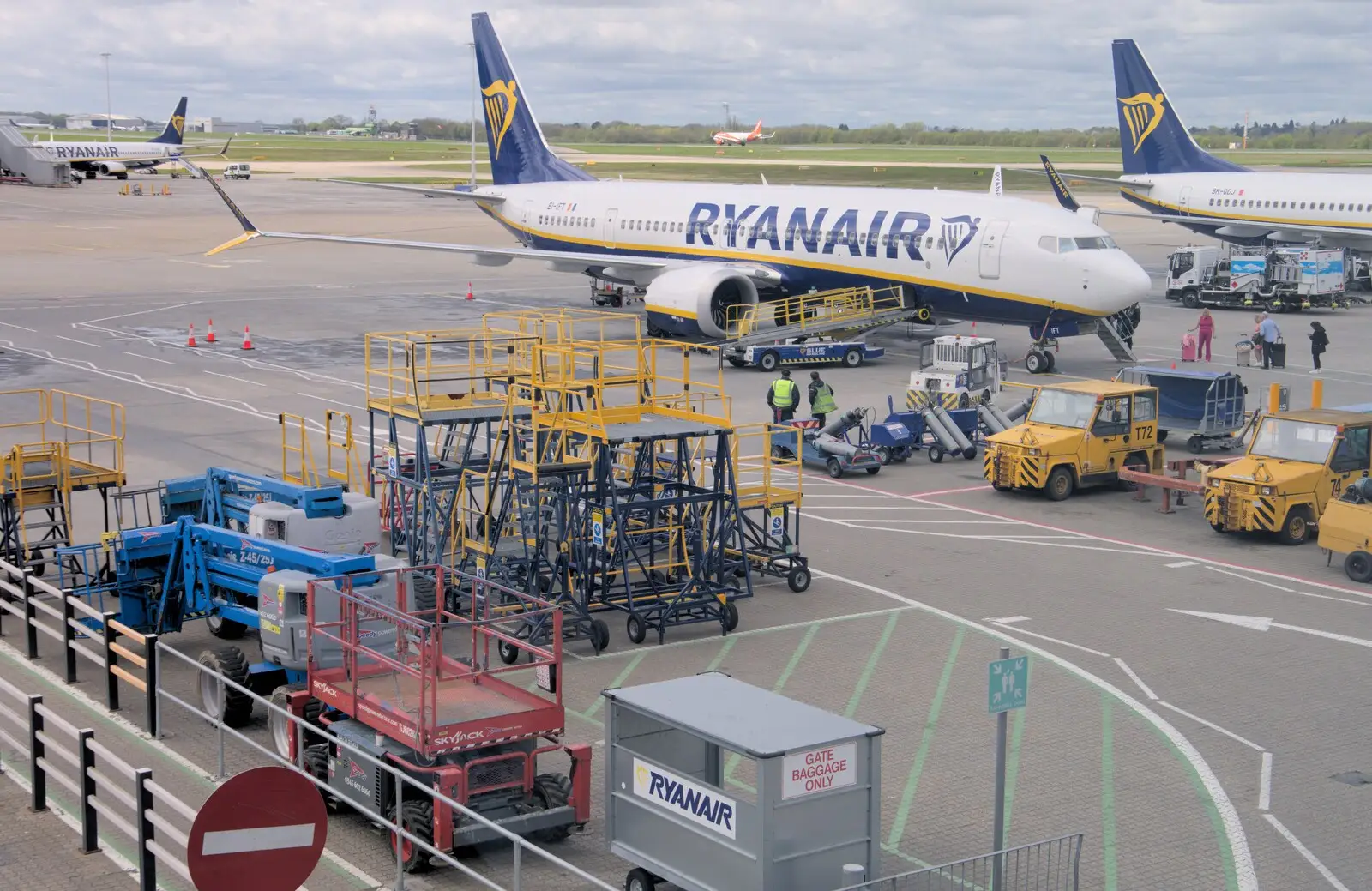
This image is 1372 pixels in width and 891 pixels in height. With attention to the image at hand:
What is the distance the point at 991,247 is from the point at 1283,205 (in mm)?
26445

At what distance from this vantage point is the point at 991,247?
41.0 metres

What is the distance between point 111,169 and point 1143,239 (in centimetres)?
8456

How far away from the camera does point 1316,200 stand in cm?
6141

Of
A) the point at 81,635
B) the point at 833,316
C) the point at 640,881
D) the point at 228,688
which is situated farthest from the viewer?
the point at 833,316

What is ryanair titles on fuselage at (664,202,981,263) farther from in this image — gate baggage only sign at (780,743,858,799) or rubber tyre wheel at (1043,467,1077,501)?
gate baggage only sign at (780,743,858,799)

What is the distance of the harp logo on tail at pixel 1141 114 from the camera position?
65.7 meters

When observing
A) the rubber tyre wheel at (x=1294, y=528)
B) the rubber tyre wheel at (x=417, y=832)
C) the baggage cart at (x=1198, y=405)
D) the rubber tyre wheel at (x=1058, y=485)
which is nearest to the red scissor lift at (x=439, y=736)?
the rubber tyre wheel at (x=417, y=832)

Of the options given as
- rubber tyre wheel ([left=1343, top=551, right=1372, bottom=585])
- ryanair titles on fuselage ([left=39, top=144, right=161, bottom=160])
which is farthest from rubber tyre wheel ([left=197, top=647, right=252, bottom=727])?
ryanair titles on fuselage ([left=39, top=144, right=161, bottom=160])

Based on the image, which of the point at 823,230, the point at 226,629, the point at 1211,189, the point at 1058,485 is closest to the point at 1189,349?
the point at 823,230

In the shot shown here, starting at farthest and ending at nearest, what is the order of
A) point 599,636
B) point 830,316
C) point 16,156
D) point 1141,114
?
point 1141,114
point 830,316
point 16,156
point 599,636


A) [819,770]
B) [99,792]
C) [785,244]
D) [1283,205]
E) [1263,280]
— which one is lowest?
[99,792]

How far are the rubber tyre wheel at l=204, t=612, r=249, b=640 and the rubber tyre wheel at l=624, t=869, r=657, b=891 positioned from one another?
8588mm

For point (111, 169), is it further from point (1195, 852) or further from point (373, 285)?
point (1195, 852)

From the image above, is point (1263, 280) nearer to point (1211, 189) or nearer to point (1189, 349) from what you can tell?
point (1211, 189)
